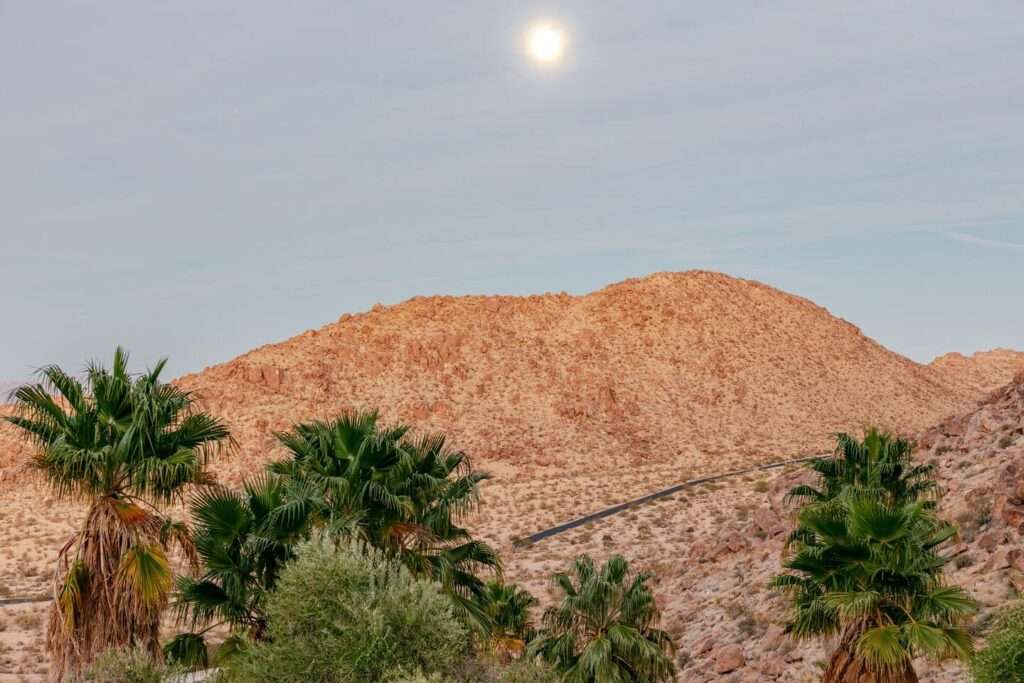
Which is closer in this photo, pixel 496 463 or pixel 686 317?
pixel 496 463

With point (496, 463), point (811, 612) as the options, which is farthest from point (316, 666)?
point (496, 463)

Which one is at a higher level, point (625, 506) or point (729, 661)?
point (625, 506)

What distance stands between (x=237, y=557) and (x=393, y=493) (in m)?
2.96

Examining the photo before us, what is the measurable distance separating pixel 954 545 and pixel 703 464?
4804 centimetres

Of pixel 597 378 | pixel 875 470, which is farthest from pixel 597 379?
pixel 875 470

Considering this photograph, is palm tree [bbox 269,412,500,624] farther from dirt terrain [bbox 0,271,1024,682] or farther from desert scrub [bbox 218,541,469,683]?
dirt terrain [bbox 0,271,1024,682]

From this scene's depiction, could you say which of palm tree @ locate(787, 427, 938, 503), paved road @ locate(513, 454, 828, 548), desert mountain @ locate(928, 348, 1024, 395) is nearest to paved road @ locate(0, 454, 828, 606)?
A: paved road @ locate(513, 454, 828, 548)

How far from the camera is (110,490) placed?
18828 mm

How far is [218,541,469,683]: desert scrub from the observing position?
17.1 metres

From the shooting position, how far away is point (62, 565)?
62.2ft

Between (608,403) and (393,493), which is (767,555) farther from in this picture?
(608,403)

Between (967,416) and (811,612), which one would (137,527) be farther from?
(967,416)

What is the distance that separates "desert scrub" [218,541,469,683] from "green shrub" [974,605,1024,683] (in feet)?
31.5

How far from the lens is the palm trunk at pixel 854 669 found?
58.7ft
